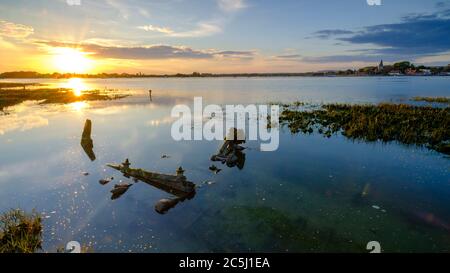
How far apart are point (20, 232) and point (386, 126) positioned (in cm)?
3684

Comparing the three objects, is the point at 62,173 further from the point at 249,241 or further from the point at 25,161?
the point at 249,241

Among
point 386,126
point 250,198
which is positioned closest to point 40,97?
point 250,198

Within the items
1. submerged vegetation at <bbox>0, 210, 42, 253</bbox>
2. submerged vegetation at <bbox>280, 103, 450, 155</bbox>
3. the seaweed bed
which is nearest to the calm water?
submerged vegetation at <bbox>0, 210, 42, 253</bbox>

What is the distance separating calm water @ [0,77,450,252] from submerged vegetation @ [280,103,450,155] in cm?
278

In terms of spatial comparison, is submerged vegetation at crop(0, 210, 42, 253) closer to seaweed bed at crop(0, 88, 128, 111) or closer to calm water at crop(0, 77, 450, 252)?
calm water at crop(0, 77, 450, 252)

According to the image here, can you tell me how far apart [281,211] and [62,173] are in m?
16.9

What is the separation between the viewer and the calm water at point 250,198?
42.6ft

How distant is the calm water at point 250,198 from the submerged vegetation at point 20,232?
48 cm

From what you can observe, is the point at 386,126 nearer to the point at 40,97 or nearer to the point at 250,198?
the point at 250,198

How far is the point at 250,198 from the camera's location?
17.3m
